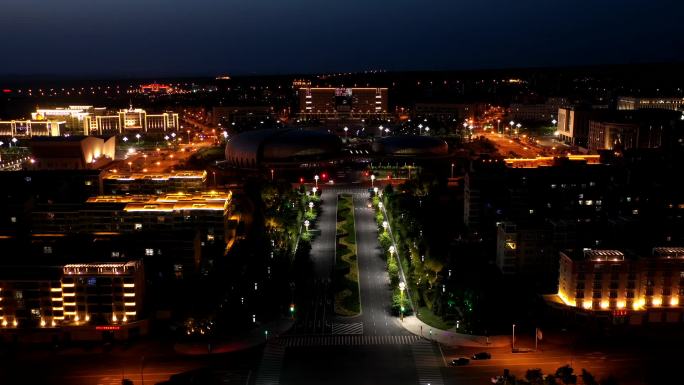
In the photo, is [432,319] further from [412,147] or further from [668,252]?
[412,147]

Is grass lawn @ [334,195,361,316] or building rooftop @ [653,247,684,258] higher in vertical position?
building rooftop @ [653,247,684,258]

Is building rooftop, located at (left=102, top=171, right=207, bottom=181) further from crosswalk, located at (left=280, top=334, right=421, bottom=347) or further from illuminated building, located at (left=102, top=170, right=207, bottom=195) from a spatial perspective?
crosswalk, located at (left=280, top=334, right=421, bottom=347)

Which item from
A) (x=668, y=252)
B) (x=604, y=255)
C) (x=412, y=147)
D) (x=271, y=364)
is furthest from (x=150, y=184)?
(x=668, y=252)

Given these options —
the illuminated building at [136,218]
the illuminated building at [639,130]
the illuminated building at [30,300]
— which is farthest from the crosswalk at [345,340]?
the illuminated building at [639,130]

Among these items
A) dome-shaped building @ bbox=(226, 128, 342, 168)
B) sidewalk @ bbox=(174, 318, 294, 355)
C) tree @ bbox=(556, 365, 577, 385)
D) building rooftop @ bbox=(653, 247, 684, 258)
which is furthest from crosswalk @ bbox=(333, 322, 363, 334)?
dome-shaped building @ bbox=(226, 128, 342, 168)

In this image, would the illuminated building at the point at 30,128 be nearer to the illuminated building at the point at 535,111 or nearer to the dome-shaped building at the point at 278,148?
the dome-shaped building at the point at 278,148

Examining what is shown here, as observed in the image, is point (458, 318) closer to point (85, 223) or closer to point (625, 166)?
point (85, 223)

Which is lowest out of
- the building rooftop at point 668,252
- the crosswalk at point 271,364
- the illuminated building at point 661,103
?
the crosswalk at point 271,364
